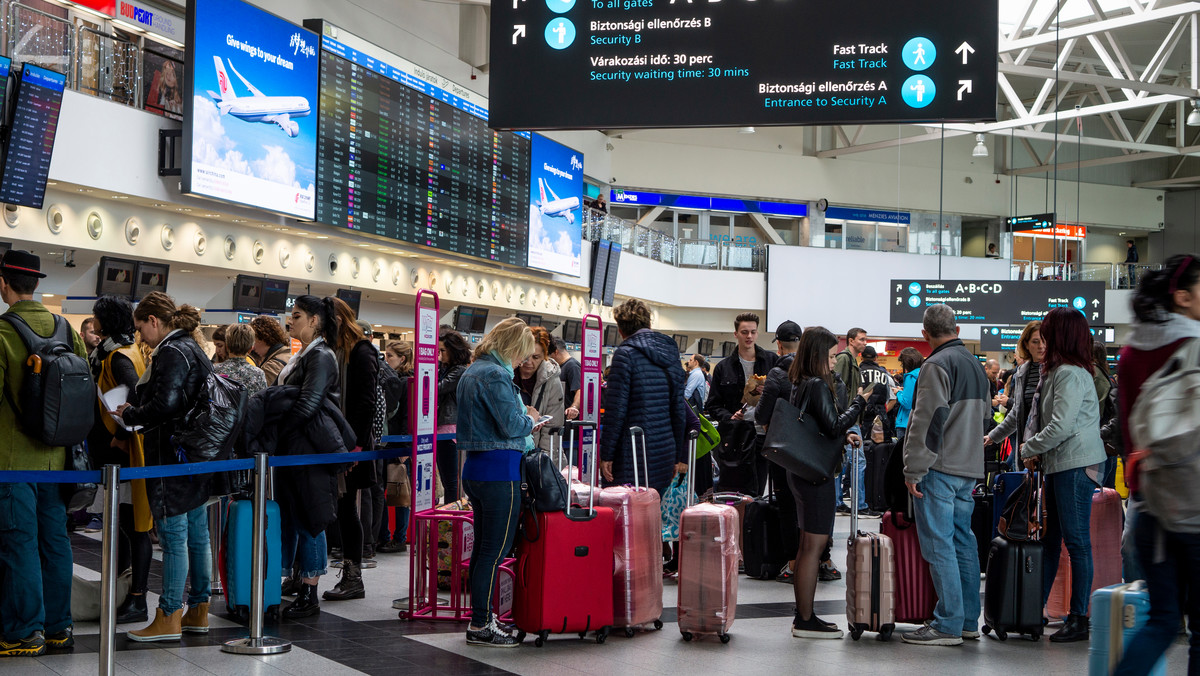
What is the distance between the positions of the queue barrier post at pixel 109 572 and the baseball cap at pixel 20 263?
1.17 meters

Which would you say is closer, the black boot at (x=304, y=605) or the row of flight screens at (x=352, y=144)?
the black boot at (x=304, y=605)

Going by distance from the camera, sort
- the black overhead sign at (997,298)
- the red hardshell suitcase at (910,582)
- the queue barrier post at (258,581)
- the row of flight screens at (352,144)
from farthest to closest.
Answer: the black overhead sign at (997,298) → the row of flight screens at (352,144) → the red hardshell suitcase at (910,582) → the queue barrier post at (258,581)

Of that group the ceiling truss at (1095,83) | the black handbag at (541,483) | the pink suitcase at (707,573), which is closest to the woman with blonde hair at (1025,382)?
the pink suitcase at (707,573)

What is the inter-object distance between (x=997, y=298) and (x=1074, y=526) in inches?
535

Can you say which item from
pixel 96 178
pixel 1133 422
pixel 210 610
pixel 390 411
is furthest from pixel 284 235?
pixel 1133 422

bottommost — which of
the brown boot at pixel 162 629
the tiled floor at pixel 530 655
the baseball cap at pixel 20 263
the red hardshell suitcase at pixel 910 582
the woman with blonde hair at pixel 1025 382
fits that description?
the tiled floor at pixel 530 655

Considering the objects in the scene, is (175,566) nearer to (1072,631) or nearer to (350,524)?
(350,524)

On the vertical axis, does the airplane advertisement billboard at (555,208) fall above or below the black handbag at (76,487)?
above

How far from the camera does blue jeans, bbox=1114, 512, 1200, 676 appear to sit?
10.3 feet

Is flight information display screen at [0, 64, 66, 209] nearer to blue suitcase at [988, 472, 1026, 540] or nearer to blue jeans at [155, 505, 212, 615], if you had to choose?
blue jeans at [155, 505, 212, 615]

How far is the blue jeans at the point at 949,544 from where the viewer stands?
5.20 m

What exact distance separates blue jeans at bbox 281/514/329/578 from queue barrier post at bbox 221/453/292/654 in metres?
0.67

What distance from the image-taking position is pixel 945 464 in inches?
204

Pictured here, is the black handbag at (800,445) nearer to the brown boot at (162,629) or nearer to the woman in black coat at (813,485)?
the woman in black coat at (813,485)
